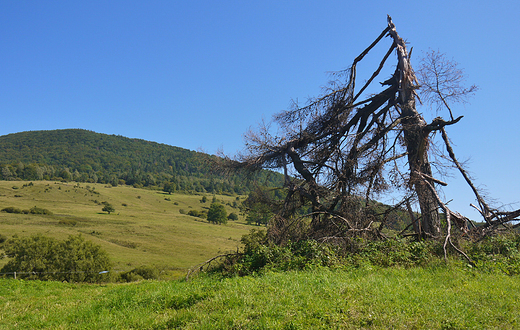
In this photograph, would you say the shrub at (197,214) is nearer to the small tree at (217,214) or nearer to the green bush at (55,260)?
the small tree at (217,214)

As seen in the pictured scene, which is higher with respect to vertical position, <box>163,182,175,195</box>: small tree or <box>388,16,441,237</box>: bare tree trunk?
<box>163,182,175,195</box>: small tree

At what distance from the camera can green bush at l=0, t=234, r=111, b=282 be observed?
104ft

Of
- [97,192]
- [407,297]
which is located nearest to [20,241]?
[407,297]

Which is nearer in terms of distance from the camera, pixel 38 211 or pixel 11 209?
pixel 11 209

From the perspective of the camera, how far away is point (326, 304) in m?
3.88

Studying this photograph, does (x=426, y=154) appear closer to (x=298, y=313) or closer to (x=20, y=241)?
(x=298, y=313)

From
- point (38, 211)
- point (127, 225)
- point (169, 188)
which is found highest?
point (169, 188)

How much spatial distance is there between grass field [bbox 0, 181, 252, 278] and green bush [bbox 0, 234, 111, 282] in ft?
24.1

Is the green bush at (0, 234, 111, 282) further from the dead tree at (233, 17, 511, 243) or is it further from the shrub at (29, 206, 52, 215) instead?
the shrub at (29, 206, 52, 215)

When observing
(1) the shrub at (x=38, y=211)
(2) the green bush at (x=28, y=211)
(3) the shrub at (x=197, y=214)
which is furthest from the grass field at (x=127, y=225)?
(3) the shrub at (x=197, y=214)

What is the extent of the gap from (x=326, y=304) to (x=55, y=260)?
36209 millimetres

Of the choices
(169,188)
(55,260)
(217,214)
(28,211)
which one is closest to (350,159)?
(55,260)

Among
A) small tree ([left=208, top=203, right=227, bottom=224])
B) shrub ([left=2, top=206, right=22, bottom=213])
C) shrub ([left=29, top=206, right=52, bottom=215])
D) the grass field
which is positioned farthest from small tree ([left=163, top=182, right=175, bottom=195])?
shrub ([left=2, top=206, right=22, bottom=213])

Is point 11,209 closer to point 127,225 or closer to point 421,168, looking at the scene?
point 127,225
